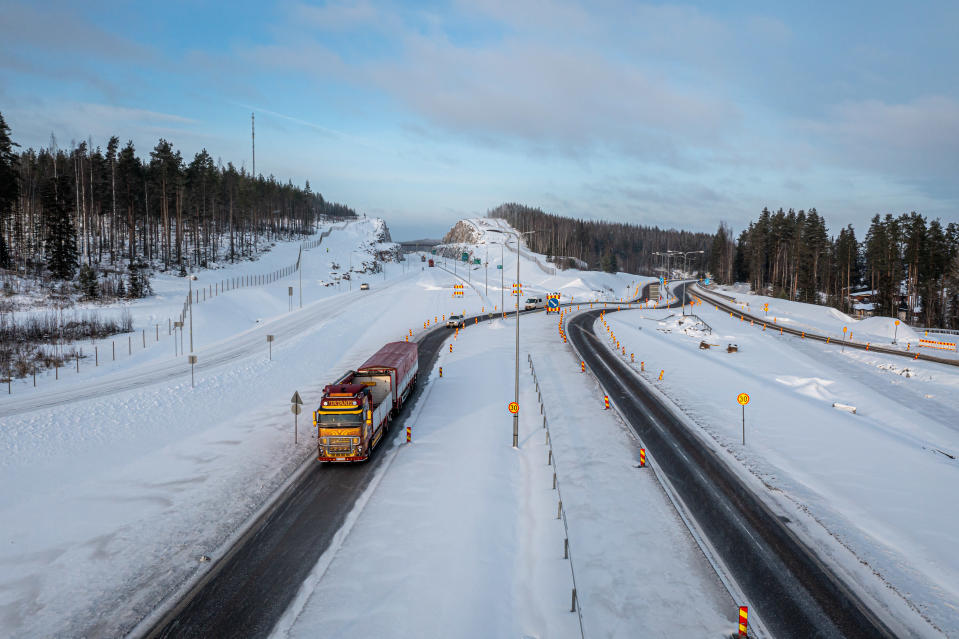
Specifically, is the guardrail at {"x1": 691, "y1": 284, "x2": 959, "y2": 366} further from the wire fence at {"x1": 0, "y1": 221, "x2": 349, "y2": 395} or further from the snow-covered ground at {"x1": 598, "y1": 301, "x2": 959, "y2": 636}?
the wire fence at {"x1": 0, "y1": 221, "x2": 349, "y2": 395}

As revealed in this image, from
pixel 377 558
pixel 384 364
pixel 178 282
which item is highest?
pixel 178 282

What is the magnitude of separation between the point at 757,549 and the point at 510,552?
8169 millimetres

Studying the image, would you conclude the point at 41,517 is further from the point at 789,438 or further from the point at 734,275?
the point at 734,275

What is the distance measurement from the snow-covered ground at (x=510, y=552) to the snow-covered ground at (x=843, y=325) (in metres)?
52.2

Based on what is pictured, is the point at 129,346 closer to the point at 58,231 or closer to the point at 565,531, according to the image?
the point at 58,231

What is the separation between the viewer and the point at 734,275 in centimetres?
14688

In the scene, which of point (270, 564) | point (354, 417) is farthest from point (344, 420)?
point (270, 564)

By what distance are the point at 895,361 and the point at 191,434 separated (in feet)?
200

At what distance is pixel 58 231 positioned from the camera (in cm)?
5769

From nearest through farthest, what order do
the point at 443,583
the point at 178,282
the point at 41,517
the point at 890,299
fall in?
the point at 443,583 → the point at 41,517 → the point at 178,282 → the point at 890,299

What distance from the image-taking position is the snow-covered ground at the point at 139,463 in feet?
43.7

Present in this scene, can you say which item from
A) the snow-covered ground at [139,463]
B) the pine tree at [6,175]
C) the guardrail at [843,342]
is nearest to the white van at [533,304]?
the guardrail at [843,342]

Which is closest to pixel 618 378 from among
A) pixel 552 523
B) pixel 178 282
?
pixel 552 523

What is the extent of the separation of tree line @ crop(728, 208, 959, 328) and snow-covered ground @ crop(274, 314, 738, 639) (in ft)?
259
